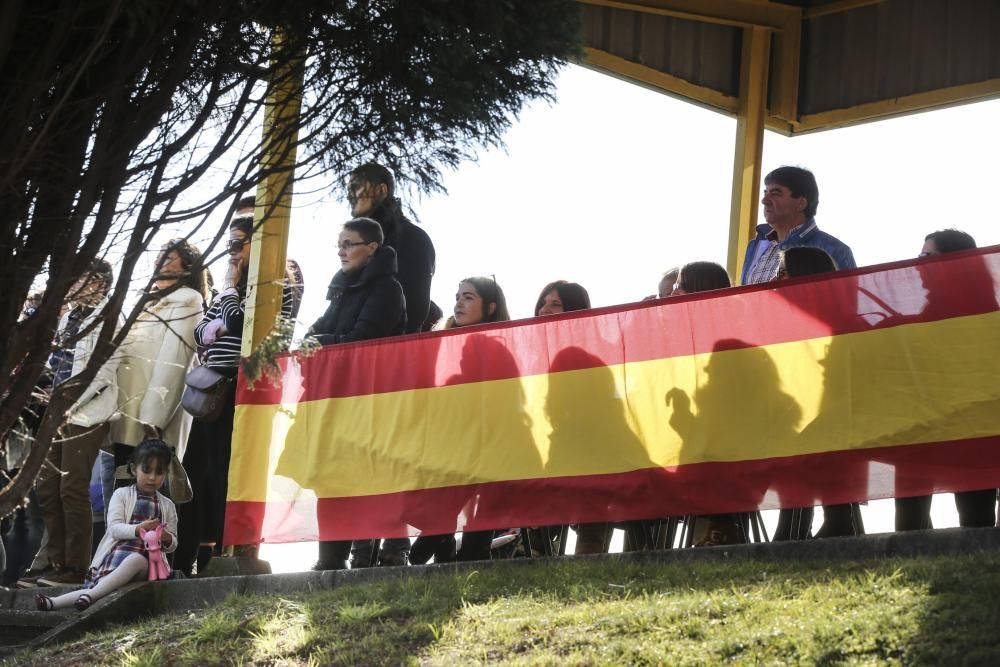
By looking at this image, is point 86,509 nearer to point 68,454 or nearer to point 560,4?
point 68,454

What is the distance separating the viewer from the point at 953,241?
8.53 m

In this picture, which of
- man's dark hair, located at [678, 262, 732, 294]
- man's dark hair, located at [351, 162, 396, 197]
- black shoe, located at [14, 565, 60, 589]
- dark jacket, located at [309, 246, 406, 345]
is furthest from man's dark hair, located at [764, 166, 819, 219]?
black shoe, located at [14, 565, 60, 589]

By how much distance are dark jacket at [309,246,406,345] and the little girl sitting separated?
4.14 ft

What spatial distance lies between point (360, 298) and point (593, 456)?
210cm

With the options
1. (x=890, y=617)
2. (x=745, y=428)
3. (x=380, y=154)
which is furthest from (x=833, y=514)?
(x=380, y=154)

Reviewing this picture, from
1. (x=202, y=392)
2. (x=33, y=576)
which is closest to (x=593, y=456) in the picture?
(x=202, y=392)

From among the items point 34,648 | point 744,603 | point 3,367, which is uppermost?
point 3,367

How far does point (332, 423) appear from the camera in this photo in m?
9.12

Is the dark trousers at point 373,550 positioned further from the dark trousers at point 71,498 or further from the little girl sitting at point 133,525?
the dark trousers at point 71,498

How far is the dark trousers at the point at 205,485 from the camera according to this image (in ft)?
30.9

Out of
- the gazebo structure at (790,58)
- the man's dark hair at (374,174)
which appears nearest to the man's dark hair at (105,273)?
the man's dark hair at (374,174)

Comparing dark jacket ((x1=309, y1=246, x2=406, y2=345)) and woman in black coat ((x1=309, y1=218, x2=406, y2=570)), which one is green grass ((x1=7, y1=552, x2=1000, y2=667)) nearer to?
woman in black coat ((x1=309, y1=218, x2=406, y2=570))

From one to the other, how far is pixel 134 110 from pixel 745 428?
351 centimetres

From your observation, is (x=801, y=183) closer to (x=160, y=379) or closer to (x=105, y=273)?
(x=160, y=379)
